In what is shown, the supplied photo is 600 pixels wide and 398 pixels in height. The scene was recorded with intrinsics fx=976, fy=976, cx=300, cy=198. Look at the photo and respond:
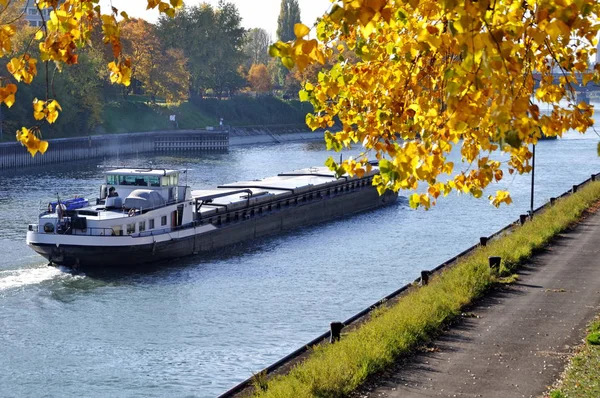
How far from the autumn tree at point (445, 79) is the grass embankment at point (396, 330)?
21.2ft

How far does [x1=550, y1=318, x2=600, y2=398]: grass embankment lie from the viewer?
18156mm

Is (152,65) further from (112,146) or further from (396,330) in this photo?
(396,330)

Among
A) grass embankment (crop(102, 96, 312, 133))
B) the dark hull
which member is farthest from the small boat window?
grass embankment (crop(102, 96, 312, 133))

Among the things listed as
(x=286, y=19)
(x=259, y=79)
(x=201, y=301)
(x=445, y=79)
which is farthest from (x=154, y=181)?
(x=286, y=19)

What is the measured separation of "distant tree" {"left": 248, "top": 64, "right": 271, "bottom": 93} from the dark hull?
11449cm

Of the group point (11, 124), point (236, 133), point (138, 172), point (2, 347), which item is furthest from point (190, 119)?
point (2, 347)

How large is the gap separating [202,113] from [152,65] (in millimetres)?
17907

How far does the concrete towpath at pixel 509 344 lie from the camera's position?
18859mm

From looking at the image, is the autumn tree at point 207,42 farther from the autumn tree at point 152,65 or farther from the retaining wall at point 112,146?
the retaining wall at point 112,146

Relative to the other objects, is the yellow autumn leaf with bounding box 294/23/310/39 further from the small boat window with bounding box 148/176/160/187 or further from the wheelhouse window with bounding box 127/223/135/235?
the small boat window with bounding box 148/176/160/187

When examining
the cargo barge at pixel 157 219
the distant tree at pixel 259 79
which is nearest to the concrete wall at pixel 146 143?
the distant tree at pixel 259 79

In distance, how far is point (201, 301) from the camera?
37156 millimetres

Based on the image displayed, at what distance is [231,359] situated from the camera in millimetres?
28797

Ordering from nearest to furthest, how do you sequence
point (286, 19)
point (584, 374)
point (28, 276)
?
point (584, 374)
point (28, 276)
point (286, 19)
